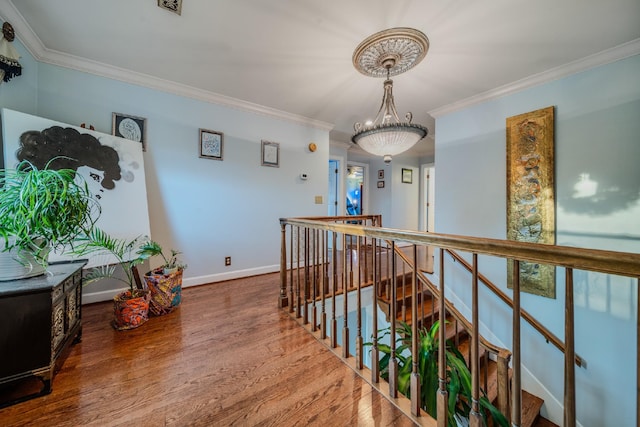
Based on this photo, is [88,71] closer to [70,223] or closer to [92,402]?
[70,223]

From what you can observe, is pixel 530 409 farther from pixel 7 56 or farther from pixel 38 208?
pixel 7 56

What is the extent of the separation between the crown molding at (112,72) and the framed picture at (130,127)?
39 centimetres

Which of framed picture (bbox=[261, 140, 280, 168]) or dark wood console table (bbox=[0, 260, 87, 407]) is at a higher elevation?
framed picture (bbox=[261, 140, 280, 168])

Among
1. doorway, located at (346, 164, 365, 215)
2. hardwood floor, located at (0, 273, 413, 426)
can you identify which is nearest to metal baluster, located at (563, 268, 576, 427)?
hardwood floor, located at (0, 273, 413, 426)

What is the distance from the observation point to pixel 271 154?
3.53m

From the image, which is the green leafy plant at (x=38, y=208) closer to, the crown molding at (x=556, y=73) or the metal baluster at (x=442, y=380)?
the metal baluster at (x=442, y=380)

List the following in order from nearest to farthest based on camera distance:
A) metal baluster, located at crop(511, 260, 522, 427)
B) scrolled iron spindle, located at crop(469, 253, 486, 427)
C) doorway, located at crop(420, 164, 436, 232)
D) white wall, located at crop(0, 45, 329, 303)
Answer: metal baluster, located at crop(511, 260, 522, 427) → scrolled iron spindle, located at crop(469, 253, 486, 427) → white wall, located at crop(0, 45, 329, 303) → doorway, located at crop(420, 164, 436, 232)

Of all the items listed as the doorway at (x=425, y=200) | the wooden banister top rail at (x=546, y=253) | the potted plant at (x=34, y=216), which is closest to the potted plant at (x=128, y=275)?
the potted plant at (x=34, y=216)

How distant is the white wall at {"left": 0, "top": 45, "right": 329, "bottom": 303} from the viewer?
2396mm

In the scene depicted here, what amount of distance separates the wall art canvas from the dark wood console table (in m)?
0.76

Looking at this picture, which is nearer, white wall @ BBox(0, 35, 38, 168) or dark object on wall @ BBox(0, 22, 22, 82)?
dark object on wall @ BBox(0, 22, 22, 82)

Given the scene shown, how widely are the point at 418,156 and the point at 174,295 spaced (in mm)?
6109

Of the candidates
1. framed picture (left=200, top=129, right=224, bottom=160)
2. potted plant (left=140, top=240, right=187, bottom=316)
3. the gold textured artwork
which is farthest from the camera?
framed picture (left=200, top=129, right=224, bottom=160)

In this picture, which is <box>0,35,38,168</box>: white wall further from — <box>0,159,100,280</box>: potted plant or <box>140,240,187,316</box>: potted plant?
<box>140,240,187,316</box>: potted plant
